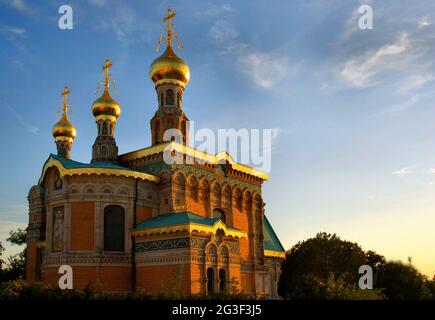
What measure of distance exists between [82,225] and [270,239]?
12.4m

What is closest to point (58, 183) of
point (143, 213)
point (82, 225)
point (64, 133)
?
point (82, 225)

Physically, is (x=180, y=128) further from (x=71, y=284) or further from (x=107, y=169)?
(x=71, y=284)

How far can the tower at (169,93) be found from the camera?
83.7ft

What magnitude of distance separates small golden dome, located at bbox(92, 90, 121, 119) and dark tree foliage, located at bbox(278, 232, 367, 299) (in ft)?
52.4

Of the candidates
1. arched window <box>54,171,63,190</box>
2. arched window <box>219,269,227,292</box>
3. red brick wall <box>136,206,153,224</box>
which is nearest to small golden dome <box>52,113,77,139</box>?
arched window <box>54,171,63,190</box>

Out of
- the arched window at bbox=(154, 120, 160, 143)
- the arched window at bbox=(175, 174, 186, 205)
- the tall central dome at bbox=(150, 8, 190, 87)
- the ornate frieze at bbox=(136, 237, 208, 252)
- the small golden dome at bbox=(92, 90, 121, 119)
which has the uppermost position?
the tall central dome at bbox=(150, 8, 190, 87)

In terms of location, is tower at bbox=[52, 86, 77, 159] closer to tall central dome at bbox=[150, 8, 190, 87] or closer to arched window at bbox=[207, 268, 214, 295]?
tall central dome at bbox=[150, 8, 190, 87]

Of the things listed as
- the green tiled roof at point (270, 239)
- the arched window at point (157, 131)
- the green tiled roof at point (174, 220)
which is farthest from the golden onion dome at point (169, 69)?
the green tiled roof at point (270, 239)

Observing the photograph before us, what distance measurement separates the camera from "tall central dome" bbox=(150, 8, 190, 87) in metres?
25.6

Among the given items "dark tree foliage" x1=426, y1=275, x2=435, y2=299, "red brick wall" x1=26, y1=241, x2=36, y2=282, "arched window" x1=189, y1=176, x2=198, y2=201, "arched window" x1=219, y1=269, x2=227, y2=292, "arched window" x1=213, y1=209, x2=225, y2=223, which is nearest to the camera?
"arched window" x1=219, y1=269, x2=227, y2=292

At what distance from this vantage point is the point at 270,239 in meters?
29.5

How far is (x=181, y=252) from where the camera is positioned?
19156 mm

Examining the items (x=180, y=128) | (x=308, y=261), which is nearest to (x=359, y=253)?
(x=308, y=261)

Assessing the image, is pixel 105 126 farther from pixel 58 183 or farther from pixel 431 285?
Result: pixel 431 285
